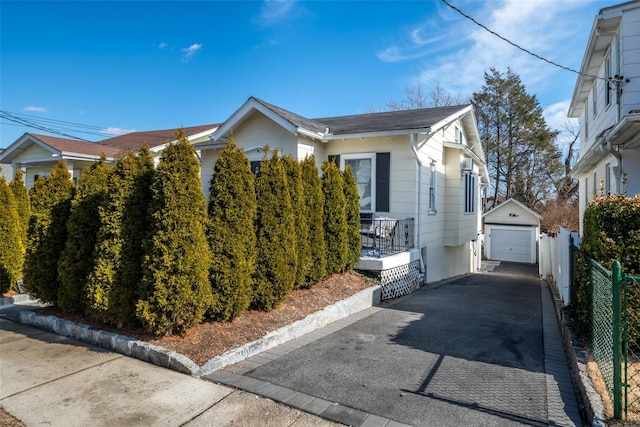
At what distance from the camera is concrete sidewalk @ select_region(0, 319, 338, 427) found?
321 cm

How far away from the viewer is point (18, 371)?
4.15 meters

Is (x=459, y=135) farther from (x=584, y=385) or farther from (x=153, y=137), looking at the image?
(x=153, y=137)

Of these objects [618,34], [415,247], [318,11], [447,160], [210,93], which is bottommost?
[415,247]

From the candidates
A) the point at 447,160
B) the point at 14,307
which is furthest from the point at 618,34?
the point at 14,307

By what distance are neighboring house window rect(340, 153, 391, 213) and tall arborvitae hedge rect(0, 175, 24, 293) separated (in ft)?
26.1

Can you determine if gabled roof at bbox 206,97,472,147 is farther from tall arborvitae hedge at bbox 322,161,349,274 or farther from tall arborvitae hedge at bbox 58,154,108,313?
tall arborvitae hedge at bbox 58,154,108,313

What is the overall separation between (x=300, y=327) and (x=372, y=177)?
19.2 feet

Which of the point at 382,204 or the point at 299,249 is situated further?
the point at 382,204

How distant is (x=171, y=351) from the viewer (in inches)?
173

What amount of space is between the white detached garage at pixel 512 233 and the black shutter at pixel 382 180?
1983 centimetres

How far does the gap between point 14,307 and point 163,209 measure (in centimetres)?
483

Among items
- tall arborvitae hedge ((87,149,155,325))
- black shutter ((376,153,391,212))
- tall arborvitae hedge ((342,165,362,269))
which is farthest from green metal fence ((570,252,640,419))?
black shutter ((376,153,391,212))

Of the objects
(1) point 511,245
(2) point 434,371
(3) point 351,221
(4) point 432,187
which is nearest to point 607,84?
(4) point 432,187

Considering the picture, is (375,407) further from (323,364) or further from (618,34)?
(618,34)
